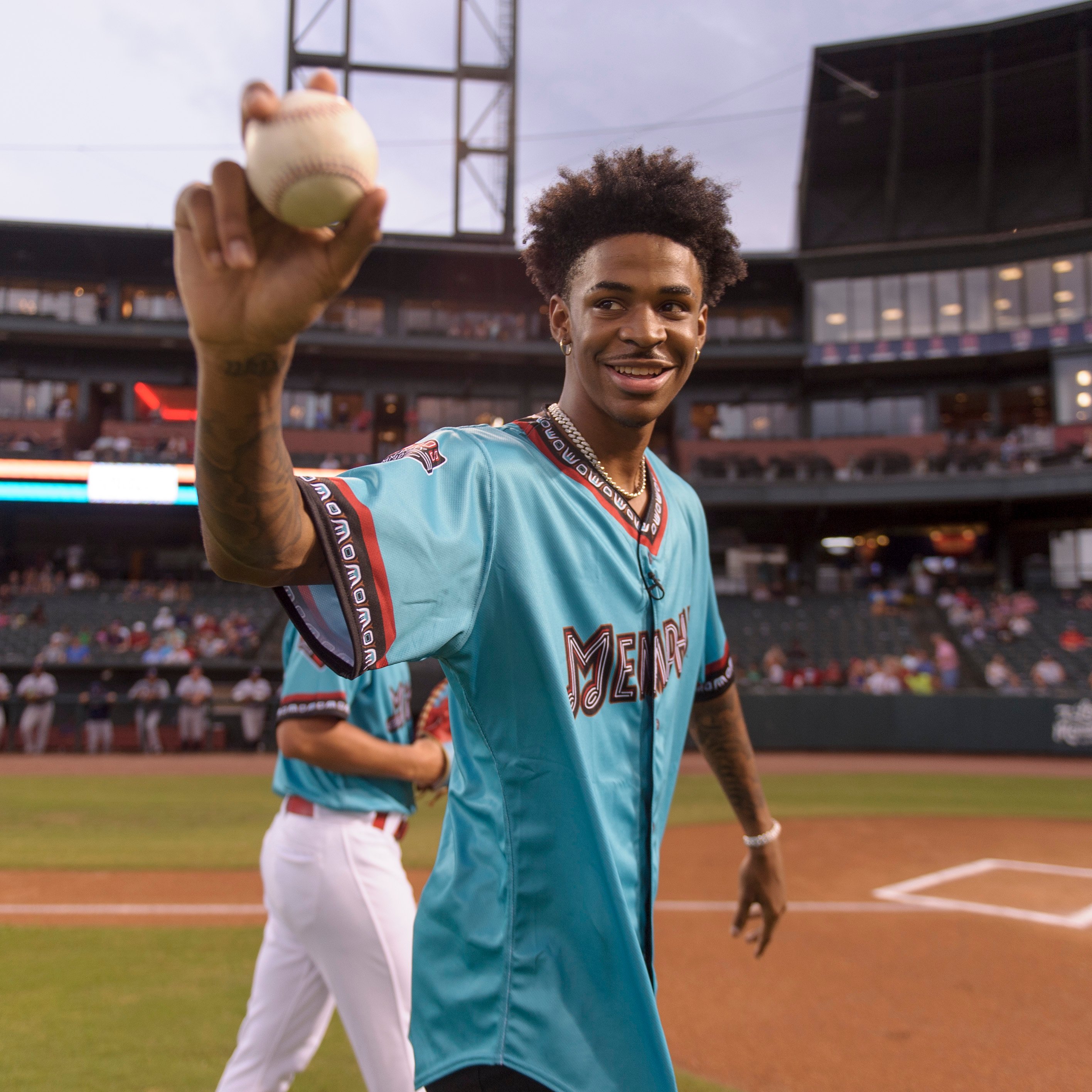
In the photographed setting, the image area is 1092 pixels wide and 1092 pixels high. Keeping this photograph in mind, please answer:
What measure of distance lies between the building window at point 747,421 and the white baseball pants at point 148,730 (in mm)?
20588

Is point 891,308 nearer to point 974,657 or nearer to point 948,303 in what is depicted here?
point 948,303

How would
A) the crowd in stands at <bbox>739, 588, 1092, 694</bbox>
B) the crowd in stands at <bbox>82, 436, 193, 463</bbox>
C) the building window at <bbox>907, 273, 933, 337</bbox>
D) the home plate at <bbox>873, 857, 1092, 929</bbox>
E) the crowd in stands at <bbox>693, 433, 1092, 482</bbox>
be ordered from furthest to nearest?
the building window at <bbox>907, 273, 933, 337</bbox>, the crowd in stands at <bbox>82, 436, 193, 463</bbox>, the crowd in stands at <bbox>693, 433, 1092, 482</bbox>, the crowd in stands at <bbox>739, 588, 1092, 694</bbox>, the home plate at <bbox>873, 857, 1092, 929</bbox>

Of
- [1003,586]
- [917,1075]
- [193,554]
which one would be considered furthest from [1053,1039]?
[193,554]

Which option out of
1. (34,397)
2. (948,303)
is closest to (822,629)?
(948,303)

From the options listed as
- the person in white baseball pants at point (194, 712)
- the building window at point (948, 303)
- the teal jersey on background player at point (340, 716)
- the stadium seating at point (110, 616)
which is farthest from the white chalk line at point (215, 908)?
the building window at point (948, 303)

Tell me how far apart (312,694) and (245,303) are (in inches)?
83.3

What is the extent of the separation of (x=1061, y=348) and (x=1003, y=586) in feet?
26.0

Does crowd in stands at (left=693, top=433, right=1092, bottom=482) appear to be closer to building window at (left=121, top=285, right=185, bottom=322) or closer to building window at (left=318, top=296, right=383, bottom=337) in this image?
building window at (left=318, top=296, right=383, bottom=337)

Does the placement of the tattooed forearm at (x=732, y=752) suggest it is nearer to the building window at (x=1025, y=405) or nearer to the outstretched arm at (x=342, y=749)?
the outstretched arm at (x=342, y=749)

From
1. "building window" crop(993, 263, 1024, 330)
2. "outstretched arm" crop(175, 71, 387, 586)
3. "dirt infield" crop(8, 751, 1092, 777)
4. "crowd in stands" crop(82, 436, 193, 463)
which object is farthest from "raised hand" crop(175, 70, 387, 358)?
"building window" crop(993, 263, 1024, 330)

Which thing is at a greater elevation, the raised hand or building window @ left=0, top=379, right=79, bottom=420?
building window @ left=0, top=379, right=79, bottom=420

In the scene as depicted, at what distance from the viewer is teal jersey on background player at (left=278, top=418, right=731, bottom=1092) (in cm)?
146

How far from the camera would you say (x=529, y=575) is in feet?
5.21

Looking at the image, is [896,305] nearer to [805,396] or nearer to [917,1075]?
[805,396]
